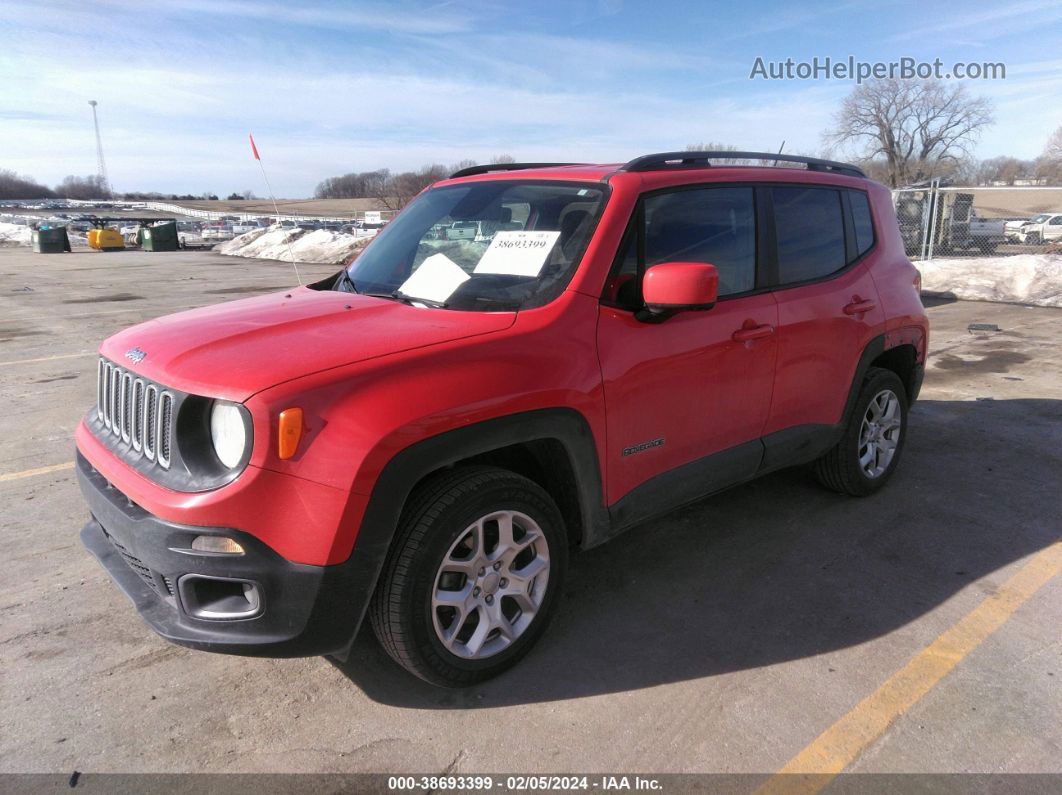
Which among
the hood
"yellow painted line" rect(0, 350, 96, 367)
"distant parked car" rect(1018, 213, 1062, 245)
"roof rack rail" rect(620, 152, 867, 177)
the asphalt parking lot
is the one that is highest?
"roof rack rail" rect(620, 152, 867, 177)

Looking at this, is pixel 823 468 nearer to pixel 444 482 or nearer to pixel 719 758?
pixel 719 758

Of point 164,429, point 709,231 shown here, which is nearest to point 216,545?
point 164,429

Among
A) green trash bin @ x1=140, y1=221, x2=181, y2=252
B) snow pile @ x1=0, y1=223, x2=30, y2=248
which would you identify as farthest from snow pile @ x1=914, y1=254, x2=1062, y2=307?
snow pile @ x1=0, y1=223, x2=30, y2=248

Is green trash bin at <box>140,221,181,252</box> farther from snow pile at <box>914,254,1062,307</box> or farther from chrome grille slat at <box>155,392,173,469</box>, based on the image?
chrome grille slat at <box>155,392,173,469</box>

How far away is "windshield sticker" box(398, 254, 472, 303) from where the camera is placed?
3.11 m

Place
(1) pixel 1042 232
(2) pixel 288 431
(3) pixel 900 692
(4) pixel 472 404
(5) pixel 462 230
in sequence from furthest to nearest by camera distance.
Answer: (1) pixel 1042 232 < (5) pixel 462 230 < (3) pixel 900 692 < (4) pixel 472 404 < (2) pixel 288 431

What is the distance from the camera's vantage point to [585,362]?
280cm

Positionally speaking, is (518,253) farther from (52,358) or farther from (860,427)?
(52,358)

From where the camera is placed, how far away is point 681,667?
2.89 m

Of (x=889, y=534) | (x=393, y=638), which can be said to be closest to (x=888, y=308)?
(x=889, y=534)

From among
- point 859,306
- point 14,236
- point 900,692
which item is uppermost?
point 14,236

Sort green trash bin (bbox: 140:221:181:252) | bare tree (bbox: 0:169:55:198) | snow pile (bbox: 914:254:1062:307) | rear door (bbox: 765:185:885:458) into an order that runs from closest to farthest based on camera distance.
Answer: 1. rear door (bbox: 765:185:885:458)
2. snow pile (bbox: 914:254:1062:307)
3. green trash bin (bbox: 140:221:181:252)
4. bare tree (bbox: 0:169:55:198)

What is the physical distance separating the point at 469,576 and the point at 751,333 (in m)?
1.76

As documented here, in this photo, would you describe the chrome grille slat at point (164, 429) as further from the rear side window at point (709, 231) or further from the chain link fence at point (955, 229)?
the chain link fence at point (955, 229)
